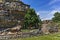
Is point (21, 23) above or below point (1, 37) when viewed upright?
above

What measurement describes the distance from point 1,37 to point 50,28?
20077 mm

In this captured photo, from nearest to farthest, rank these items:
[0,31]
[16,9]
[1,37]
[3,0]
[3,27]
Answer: [1,37]
[0,31]
[3,27]
[16,9]
[3,0]

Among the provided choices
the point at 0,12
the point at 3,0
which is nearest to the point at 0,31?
the point at 0,12

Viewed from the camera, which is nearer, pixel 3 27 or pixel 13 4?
pixel 3 27

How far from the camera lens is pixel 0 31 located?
60125 millimetres

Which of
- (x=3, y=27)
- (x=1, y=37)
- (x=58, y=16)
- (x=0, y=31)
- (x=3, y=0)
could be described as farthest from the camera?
(x=58, y=16)

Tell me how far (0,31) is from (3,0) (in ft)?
81.3

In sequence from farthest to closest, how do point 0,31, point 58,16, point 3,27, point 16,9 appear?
point 58,16
point 16,9
point 3,27
point 0,31

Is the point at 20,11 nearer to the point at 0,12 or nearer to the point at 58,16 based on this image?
the point at 0,12

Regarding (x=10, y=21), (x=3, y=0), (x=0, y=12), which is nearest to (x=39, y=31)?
(x=10, y=21)

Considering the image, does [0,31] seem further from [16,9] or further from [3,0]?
[3,0]

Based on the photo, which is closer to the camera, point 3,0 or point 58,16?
point 3,0

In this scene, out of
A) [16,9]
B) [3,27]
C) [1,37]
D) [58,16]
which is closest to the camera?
[1,37]

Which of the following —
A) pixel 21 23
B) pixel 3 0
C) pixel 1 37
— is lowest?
pixel 1 37
